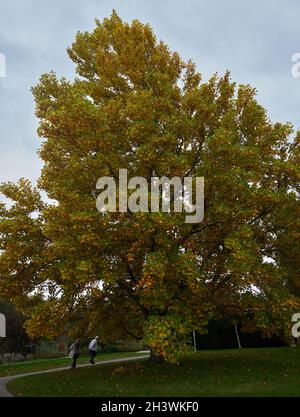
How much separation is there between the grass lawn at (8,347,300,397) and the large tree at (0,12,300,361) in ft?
5.08

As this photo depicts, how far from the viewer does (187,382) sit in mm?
14836

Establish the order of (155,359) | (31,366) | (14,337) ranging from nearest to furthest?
(155,359)
(31,366)
(14,337)

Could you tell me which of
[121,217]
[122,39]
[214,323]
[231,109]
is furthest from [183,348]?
[214,323]

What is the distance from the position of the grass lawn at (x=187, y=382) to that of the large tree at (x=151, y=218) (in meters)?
1.55

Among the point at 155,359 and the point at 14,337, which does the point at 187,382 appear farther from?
the point at 14,337

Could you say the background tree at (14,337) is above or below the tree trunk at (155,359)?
below

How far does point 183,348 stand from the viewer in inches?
557

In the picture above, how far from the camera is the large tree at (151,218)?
48.5 ft

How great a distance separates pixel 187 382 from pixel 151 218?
6088mm

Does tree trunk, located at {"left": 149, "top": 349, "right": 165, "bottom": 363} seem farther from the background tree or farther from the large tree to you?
the background tree

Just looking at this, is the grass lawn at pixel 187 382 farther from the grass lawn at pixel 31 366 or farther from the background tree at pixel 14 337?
the background tree at pixel 14 337

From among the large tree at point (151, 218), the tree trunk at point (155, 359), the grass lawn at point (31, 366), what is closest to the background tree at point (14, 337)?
the grass lawn at point (31, 366)

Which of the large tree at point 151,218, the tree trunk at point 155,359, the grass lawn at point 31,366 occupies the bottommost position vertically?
the grass lawn at point 31,366

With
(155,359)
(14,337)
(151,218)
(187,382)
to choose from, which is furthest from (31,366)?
(151,218)
